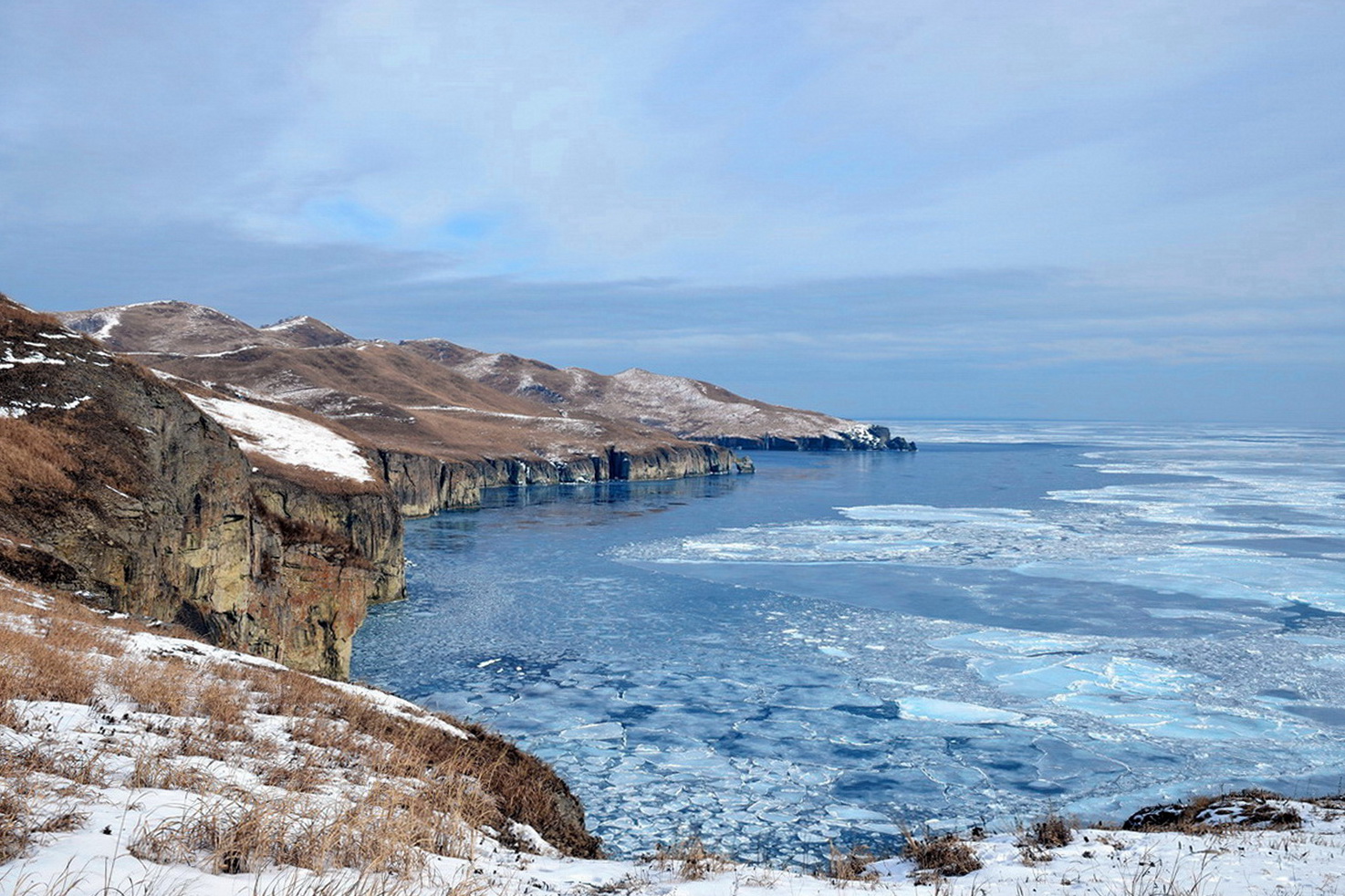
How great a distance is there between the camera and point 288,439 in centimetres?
4072

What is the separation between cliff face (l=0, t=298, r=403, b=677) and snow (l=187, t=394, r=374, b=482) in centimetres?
710

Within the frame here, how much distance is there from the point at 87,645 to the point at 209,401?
119 feet

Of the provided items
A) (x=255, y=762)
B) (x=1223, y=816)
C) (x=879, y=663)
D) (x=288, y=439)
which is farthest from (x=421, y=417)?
(x=1223, y=816)

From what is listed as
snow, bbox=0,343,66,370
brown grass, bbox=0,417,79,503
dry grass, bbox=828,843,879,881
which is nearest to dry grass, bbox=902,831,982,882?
dry grass, bbox=828,843,879,881

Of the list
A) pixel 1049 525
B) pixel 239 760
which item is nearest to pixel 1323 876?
pixel 239 760

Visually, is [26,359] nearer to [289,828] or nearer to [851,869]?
[289,828]

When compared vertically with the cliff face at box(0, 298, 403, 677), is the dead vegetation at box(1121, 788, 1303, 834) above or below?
below

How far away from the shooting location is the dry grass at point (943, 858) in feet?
26.6

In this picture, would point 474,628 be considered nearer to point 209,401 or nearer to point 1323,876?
point 209,401

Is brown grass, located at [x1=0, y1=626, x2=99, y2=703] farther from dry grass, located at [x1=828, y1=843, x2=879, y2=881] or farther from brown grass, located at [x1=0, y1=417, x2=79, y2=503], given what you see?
brown grass, located at [x1=0, y1=417, x2=79, y2=503]

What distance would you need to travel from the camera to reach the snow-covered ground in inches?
205

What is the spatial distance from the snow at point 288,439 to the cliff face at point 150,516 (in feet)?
23.3

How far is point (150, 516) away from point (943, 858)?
19.2 metres

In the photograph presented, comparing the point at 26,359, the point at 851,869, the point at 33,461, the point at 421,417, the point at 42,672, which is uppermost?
the point at 421,417
